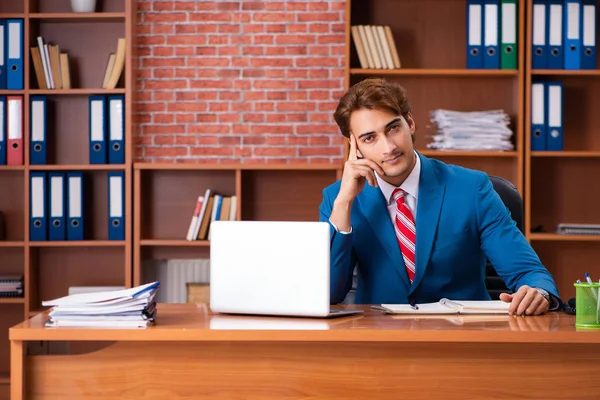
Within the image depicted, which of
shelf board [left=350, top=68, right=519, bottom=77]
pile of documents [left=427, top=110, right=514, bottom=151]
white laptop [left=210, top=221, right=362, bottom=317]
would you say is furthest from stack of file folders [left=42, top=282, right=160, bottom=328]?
pile of documents [left=427, top=110, right=514, bottom=151]

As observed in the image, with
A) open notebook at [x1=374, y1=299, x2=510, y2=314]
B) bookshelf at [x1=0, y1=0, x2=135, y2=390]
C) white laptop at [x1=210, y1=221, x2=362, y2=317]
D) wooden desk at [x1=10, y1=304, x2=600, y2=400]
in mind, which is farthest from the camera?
Result: bookshelf at [x1=0, y1=0, x2=135, y2=390]

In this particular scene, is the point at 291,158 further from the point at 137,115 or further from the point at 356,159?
the point at 356,159

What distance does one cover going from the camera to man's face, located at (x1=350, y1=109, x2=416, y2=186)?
7.86 ft

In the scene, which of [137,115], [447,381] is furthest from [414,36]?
[447,381]

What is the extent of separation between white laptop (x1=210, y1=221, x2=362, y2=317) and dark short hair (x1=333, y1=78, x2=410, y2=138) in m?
0.64

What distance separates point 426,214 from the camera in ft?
7.92

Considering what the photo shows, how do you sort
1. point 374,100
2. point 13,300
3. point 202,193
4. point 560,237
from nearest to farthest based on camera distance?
point 374,100, point 560,237, point 13,300, point 202,193

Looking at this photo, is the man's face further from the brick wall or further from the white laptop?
the brick wall

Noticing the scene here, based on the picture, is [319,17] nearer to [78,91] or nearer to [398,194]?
[78,91]

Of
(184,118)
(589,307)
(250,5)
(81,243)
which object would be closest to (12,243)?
(81,243)

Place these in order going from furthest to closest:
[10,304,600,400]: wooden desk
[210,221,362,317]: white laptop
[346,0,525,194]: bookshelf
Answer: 1. [346,0,525,194]: bookshelf
2. [210,221,362,317]: white laptop
3. [10,304,600,400]: wooden desk

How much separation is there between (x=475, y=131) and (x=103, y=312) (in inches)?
106

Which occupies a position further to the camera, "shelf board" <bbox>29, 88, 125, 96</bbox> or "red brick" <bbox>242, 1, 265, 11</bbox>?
"red brick" <bbox>242, 1, 265, 11</bbox>

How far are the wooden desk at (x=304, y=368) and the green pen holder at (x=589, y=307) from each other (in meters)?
0.07
